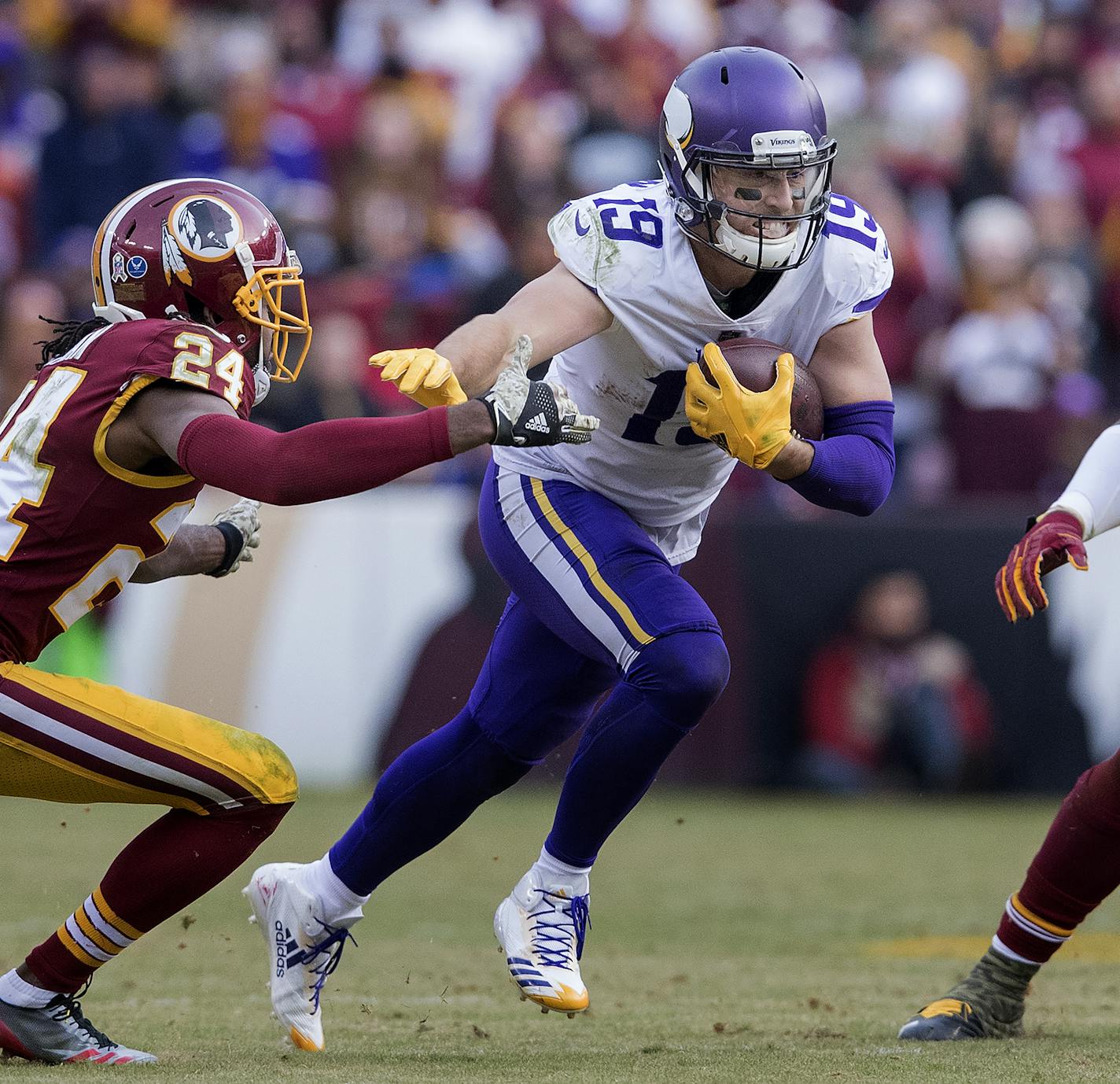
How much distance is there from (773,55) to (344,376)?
15.0ft

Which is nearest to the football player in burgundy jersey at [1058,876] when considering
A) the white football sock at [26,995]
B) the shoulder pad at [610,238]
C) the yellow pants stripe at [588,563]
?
the yellow pants stripe at [588,563]

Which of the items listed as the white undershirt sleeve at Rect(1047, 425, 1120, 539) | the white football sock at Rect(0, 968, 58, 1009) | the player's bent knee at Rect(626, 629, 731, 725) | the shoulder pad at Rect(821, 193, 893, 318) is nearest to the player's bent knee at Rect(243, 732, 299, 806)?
the white football sock at Rect(0, 968, 58, 1009)

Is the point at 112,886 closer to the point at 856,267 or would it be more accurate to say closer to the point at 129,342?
the point at 129,342

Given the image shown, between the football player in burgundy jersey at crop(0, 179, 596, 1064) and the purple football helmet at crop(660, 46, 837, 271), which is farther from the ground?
the purple football helmet at crop(660, 46, 837, 271)

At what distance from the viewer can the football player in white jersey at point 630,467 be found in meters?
3.83

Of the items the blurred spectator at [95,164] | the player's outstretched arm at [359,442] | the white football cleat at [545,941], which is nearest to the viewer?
the player's outstretched arm at [359,442]

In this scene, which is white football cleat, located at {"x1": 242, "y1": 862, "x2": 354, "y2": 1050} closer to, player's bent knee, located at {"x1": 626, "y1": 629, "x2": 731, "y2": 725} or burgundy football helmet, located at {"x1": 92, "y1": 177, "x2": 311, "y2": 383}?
player's bent knee, located at {"x1": 626, "y1": 629, "x2": 731, "y2": 725}

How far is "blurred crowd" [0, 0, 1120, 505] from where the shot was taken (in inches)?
348

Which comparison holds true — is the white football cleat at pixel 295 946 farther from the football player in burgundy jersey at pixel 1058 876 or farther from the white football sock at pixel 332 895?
the football player in burgundy jersey at pixel 1058 876

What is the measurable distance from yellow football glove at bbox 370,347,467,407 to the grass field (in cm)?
126

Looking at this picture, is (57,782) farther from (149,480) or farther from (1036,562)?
(1036,562)

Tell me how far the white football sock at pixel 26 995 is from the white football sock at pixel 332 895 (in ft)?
2.10

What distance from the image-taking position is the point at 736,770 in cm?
804

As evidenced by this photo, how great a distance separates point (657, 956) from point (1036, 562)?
197 centimetres
